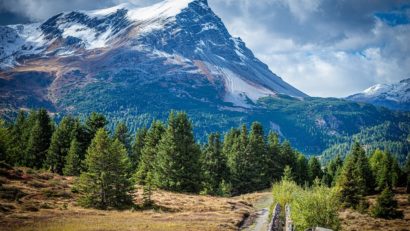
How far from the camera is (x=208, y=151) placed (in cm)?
8512

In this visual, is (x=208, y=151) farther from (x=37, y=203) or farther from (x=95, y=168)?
(x=37, y=203)

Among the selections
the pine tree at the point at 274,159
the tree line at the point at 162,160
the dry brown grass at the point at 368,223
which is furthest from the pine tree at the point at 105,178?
the pine tree at the point at 274,159

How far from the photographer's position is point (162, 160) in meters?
66.6

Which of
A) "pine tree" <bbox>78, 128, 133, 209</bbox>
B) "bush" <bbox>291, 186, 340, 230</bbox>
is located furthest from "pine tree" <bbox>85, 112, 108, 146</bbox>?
"bush" <bbox>291, 186, 340, 230</bbox>

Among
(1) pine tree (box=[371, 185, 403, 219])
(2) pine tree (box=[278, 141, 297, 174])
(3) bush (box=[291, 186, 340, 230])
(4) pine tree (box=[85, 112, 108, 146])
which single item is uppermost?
(4) pine tree (box=[85, 112, 108, 146])

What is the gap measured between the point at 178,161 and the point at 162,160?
2957 mm

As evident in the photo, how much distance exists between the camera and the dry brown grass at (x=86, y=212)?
36.9 meters

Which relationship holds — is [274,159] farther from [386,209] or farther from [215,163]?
[386,209]

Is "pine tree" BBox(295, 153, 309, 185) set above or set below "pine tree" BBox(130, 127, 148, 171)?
below

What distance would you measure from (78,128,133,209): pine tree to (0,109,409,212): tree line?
136 millimetres

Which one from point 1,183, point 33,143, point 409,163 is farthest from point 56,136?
point 409,163

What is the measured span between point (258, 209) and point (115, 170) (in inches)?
967

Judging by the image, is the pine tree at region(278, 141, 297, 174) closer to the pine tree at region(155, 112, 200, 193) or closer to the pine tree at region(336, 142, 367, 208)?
the pine tree at region(336, 142, 367, 208)

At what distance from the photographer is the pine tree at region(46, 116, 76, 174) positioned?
7812 centimetres
